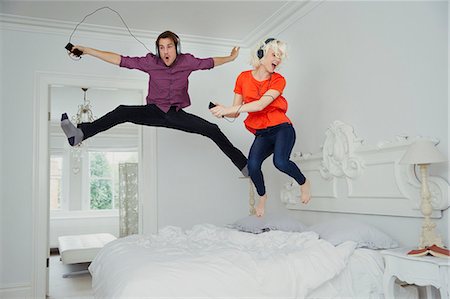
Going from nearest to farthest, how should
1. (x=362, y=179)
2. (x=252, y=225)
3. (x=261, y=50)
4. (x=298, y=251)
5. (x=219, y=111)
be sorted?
(x=298, y=251), (x=219, y=111), (x=261, y=50), (x=362, y=179), (x=252, y=225)

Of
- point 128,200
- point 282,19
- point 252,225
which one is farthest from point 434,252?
point 128,200

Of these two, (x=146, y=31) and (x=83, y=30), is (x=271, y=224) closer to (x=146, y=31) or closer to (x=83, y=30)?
(x=146, y=31)

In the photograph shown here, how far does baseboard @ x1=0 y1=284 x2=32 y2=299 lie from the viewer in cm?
414

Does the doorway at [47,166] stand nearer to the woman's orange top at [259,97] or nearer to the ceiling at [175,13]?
the ceiling at [175,13]

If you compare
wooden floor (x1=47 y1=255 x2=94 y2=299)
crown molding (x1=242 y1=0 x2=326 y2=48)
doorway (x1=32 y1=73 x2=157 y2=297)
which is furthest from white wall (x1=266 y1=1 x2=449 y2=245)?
wooden floor (x1=47 y1=255 x2=94 y2=299)

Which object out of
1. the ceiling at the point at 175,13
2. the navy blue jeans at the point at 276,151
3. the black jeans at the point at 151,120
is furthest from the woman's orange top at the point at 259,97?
the ceiling at the point at 175,13

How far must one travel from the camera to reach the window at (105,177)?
8.88 meters

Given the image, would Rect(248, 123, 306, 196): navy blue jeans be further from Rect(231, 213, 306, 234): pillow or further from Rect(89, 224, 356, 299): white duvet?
Rect(231, 213, 306, 234): pillow

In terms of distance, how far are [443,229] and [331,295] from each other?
0.82m

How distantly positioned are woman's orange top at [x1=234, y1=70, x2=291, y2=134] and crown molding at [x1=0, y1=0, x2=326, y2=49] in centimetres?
142

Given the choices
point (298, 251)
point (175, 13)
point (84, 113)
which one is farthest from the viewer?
point (84, 113)

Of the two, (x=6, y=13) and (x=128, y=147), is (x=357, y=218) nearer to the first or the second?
(x=6, y=13)

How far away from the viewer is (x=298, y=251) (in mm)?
2584

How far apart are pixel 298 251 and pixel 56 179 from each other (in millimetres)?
7242
